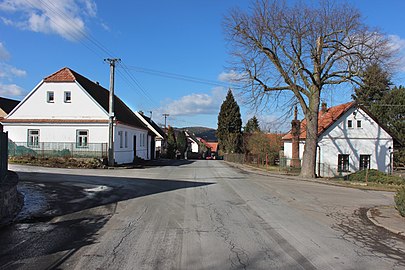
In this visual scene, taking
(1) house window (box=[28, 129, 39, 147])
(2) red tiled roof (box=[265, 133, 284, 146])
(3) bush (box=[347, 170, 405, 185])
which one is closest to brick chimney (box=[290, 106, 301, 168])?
(3) bush (box=[347, 170, 405, 185])

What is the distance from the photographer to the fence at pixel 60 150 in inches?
1206

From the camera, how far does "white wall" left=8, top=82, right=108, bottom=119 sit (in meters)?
32.6

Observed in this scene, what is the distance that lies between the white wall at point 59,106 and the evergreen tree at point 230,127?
3794 cm

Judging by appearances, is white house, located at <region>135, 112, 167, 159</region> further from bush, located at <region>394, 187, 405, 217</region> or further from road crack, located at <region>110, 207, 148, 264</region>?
bush, located at <region>394, 187, 405, 217</region>

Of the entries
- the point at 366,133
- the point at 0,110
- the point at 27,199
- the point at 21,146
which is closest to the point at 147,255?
the point at 27,199

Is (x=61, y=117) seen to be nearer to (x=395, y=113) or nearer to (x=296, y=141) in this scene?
(x=296, y=141)

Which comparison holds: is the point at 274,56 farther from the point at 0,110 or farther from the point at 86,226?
the point at 0,110

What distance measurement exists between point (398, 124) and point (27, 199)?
148ft

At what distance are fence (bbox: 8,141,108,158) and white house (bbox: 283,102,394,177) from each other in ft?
68.4

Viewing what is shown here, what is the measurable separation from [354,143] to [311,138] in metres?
12.4

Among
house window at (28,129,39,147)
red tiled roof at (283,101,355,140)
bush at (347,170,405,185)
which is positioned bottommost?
bush at (347,170,405,185)

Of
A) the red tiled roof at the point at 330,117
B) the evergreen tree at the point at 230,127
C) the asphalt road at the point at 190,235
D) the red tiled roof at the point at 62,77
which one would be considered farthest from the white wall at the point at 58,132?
the evergreen tree at the point at 230,127

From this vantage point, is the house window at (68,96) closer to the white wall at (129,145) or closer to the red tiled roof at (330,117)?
the white wall at (129,145)

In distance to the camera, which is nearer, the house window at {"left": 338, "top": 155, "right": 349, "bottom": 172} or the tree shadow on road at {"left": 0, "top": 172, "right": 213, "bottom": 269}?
the tree shadow on road at {"left": 0, "top": 172, "right": 213, "bottom": 269}
